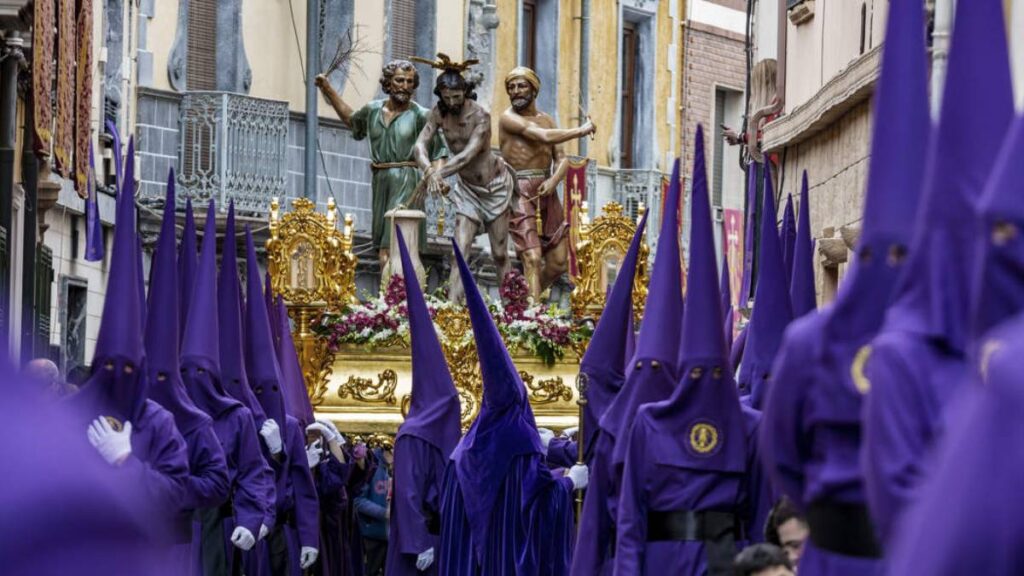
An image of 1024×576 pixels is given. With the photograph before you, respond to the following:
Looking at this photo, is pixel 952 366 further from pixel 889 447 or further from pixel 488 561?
pixel 488 561

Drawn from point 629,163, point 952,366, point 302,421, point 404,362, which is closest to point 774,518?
point 952,366

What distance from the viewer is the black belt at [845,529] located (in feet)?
20.2

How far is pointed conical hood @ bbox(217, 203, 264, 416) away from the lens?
1481 cm

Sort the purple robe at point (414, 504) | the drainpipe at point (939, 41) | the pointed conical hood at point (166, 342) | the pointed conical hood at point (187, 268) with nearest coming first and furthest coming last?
1. the pointed conical hood at point (166, 342)
2. the pointed conical hood at point (187, 268)
3. the purple robe at point (414, 504)
4. the drainpipe at point (939, 41)

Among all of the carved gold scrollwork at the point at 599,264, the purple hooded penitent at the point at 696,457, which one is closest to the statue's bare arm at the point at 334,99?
the carved gold scrollwork at the point at 599,264

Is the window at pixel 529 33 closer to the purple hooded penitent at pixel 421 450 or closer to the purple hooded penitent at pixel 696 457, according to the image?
the purple hooded penitent at pixel 421 450

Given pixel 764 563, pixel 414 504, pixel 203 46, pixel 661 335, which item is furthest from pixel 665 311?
pixel 203 46

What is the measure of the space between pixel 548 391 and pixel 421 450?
17.8 ft

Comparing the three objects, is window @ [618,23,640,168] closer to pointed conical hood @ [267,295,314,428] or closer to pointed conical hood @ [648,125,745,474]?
pointed conical hood @ [267,295,314,428]

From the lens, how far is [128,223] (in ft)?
37.2

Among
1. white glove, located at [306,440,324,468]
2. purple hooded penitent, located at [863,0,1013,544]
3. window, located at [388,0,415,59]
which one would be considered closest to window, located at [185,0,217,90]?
window, located at [388,0,415,59]

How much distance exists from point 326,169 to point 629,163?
316 inches

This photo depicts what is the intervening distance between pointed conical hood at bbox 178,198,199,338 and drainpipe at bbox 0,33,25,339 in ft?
13.2

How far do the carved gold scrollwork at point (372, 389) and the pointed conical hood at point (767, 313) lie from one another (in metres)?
8.73
